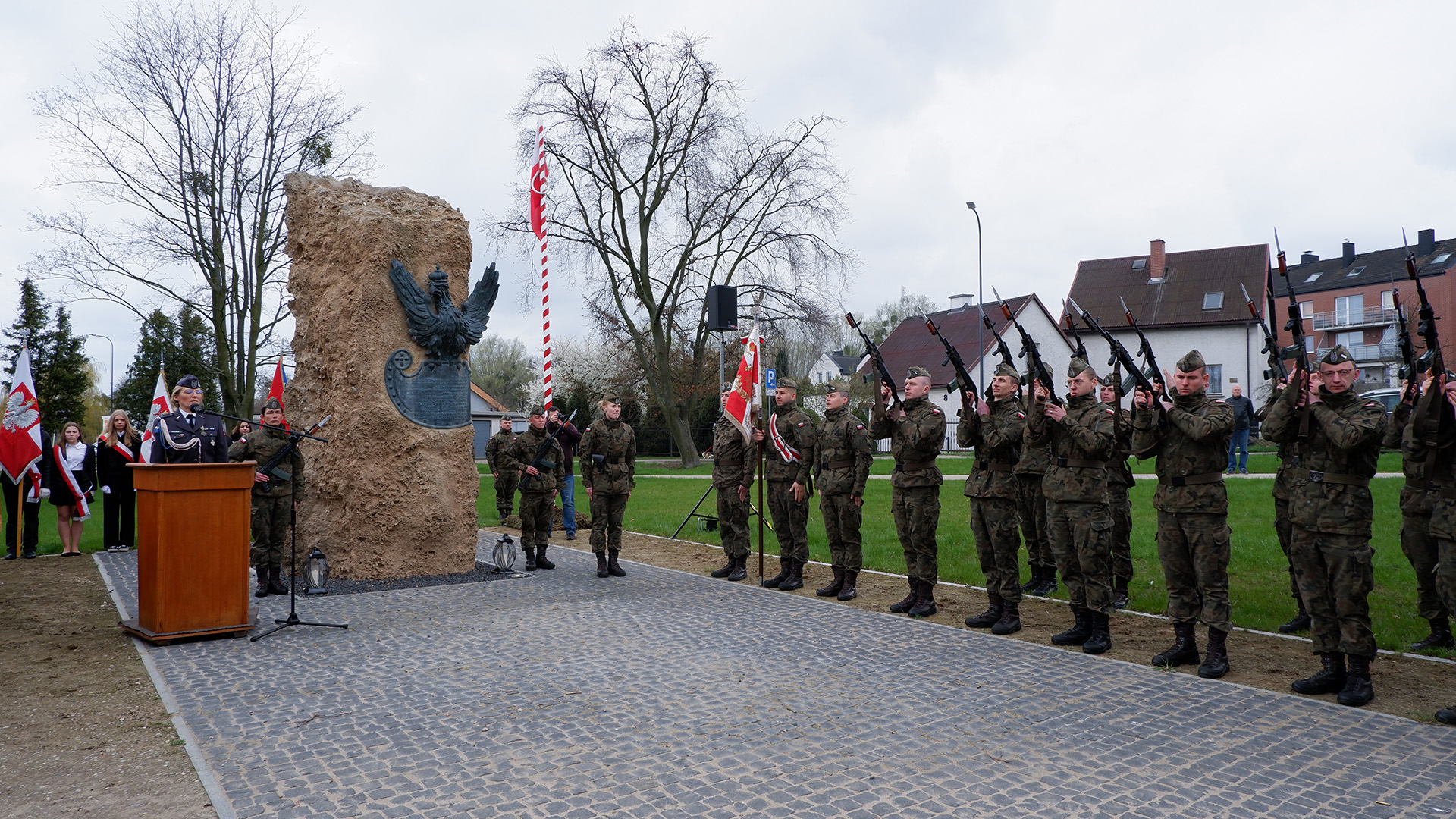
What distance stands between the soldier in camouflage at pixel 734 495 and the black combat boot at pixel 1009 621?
3.10 meters

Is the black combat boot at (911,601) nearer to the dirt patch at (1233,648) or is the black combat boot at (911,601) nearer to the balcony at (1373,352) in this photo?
the dirt patch at (1233,648)

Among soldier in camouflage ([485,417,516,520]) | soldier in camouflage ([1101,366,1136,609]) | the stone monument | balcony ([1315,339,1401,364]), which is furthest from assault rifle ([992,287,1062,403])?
balcony ([1315,339,1401,364])

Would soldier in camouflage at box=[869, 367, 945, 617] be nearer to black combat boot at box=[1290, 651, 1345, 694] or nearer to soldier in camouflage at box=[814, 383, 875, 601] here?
soldier in camouflage at box=[814, 383, 875, 601]

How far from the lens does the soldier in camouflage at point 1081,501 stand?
248 inches

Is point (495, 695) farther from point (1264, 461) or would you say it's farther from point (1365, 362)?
point (1365, 362)

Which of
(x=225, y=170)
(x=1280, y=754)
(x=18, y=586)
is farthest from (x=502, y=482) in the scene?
(x=225, y=170)

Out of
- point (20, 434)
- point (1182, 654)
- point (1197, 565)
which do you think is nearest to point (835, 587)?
point (1182, 654)

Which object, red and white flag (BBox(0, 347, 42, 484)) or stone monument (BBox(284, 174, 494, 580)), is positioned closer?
stone monument (BBox(284, 174, 494, 580))

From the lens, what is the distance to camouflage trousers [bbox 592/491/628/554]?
975 centimetres

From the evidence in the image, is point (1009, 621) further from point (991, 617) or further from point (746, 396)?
point (746, 396)

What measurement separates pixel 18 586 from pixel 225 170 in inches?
584

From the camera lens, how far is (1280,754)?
413 cm

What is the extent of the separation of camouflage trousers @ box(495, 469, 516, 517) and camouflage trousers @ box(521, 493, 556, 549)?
57.8 inches

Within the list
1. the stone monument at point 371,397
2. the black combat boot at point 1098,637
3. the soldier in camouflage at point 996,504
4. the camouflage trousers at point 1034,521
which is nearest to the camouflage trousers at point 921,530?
the soldier in camouflage at point 996,504
